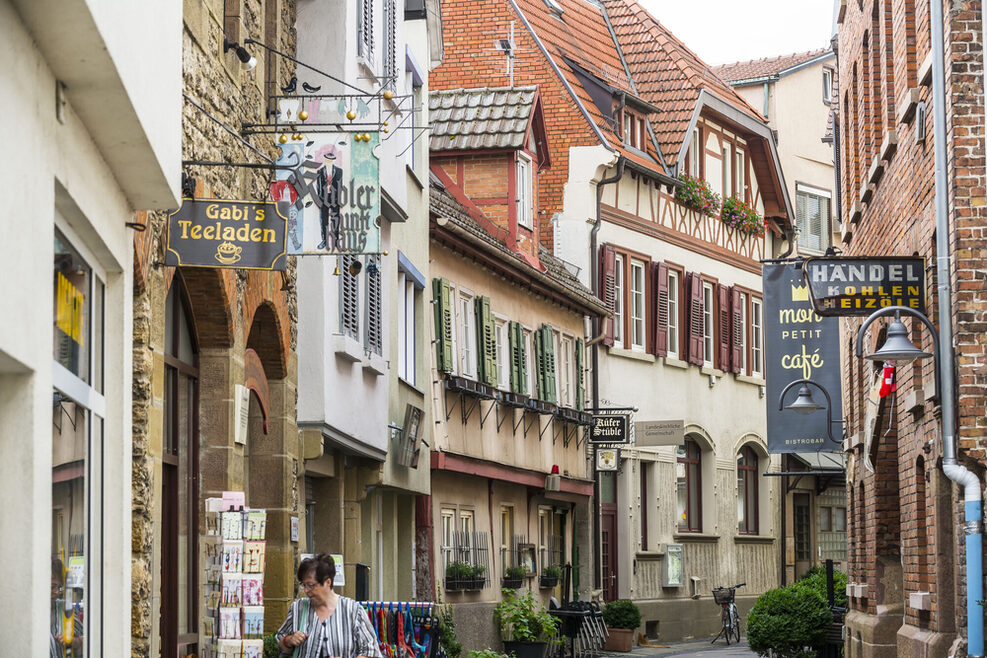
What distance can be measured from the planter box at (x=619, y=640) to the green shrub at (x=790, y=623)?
6.45m

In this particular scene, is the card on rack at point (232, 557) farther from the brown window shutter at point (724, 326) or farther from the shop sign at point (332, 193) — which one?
the brown window shutter at point (724, 326)

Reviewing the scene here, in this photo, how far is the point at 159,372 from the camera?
9.40m

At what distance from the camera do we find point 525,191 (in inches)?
1027

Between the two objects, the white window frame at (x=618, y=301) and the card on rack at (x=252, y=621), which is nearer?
the card on rack at (x=252, y=621)

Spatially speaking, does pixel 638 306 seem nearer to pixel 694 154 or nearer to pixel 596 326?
pixel 596 326

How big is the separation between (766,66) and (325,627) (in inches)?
1331

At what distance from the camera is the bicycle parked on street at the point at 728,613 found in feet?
100

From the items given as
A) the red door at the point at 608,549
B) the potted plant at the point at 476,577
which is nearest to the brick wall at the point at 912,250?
the potted plant at the point at 476,577

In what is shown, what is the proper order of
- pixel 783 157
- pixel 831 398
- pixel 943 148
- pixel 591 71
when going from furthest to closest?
pixel 783 157
pixel 591 71
pixel 831 398
pixel 943 148

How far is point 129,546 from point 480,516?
16504mm

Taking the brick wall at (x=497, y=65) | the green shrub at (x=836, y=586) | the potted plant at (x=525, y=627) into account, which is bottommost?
the potted plant at (x=525, y=627)

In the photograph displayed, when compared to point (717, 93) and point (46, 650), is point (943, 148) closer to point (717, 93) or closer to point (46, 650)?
point (46, 650)

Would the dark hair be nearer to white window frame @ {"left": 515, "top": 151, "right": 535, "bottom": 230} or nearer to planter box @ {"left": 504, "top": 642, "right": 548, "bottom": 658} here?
planter box @ {"left": 504, "top": 642, "right": 548, "bottom": 658}

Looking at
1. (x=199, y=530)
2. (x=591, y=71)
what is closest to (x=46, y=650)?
→ (x=199, y=530)
